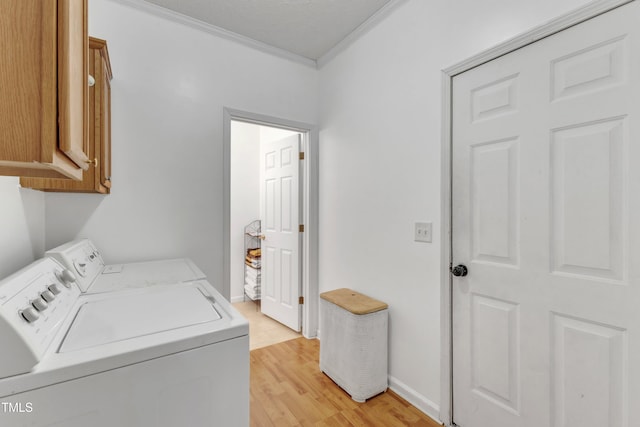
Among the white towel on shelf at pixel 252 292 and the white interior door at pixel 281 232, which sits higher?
the white interior door at pixel 281 232

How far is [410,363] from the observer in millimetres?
1919

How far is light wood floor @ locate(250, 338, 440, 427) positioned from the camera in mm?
1752

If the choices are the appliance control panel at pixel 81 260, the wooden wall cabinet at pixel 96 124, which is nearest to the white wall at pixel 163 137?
the appliance control panel at pixel 81 260

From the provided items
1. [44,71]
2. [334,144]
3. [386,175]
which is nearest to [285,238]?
[334,144]

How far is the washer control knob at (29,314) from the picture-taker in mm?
766

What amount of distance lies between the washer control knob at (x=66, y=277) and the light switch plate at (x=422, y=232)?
69.9 inches

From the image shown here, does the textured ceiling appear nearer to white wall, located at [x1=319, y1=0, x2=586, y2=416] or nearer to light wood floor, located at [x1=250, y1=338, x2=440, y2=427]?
white wall, located at [x1=319, y1=0, x2=586, y2=416]

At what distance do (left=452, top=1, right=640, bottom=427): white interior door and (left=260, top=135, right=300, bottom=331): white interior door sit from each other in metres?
1.66

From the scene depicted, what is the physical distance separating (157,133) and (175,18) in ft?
2.89

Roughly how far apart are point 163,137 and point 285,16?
128 centimetres

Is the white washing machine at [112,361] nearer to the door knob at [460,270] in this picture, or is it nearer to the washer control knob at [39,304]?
the washer control knob at [39,304]

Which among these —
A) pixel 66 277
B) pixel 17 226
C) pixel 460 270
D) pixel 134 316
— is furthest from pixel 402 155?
pixel 17 226

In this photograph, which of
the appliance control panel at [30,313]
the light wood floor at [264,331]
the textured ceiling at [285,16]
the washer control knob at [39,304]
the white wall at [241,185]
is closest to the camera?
the appliance control panel at [30,313]

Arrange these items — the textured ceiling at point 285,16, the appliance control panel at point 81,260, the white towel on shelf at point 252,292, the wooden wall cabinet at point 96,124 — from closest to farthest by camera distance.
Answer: the appliance control panel at point 81,260, the wooden wall cabinet at point 96,124, the textured ceiling at point 285,16, the white towel on shelf at point 252,292
